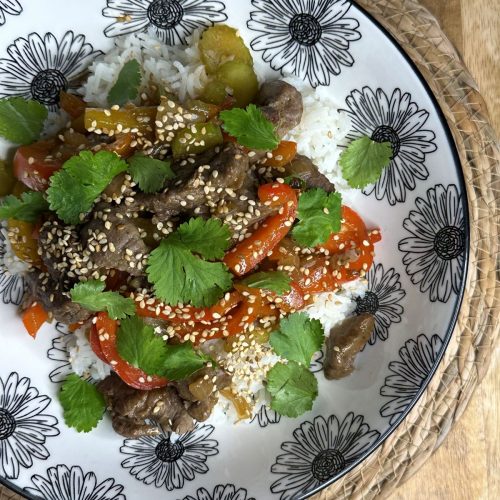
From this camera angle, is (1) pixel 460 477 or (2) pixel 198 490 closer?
(2) pixel 198 490

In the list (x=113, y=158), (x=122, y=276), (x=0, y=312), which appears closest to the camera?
(x=113, y=158)

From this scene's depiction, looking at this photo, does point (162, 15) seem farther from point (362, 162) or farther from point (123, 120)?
point (362, 162)

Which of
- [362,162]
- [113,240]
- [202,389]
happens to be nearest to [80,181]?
[113,240]

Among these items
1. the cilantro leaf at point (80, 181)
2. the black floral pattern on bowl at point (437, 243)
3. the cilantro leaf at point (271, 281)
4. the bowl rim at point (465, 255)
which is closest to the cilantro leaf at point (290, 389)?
the bowl rim at point (465, 255)

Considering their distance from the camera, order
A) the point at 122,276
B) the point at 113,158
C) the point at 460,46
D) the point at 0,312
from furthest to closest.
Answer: the point at 460,46 → the point at 0,312 → the point at 122,276 → the point at 113,158

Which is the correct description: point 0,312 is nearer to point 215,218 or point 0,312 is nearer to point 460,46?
point 215,218

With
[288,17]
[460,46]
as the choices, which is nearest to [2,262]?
[288,17]
